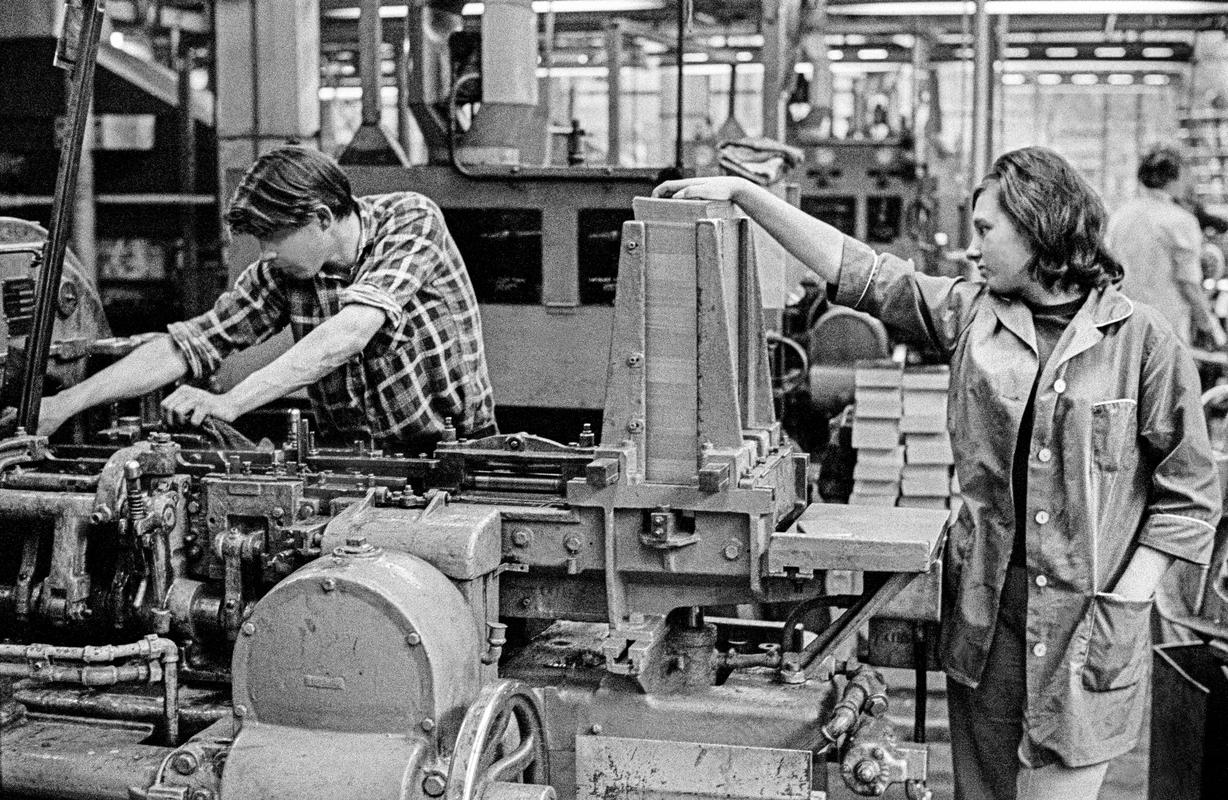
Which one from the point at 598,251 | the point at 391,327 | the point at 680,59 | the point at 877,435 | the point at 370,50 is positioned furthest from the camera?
the point at 370,50

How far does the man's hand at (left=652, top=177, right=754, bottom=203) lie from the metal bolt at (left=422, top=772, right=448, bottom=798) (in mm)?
907

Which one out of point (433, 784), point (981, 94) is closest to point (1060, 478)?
point (433, 784)

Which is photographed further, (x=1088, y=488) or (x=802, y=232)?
(x=802, y=232)

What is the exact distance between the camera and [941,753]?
3730 mm

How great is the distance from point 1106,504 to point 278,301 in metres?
1.63

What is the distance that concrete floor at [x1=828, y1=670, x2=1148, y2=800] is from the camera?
11.5ft

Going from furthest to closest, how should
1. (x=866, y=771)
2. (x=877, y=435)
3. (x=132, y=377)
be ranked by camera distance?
(x=877, y=435) → (x=132, y=377) → (x=866, y=771)

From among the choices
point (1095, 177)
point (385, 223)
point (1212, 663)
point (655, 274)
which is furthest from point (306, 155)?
point (1095, 177)

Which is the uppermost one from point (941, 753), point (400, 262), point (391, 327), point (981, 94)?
point (981, 94)

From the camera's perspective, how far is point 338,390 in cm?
274

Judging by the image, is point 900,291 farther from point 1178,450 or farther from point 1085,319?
point 1178,450

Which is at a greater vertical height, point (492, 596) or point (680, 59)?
point (680, 59)

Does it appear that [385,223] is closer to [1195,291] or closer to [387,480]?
[387,480]

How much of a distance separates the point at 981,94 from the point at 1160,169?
0.78 metres
